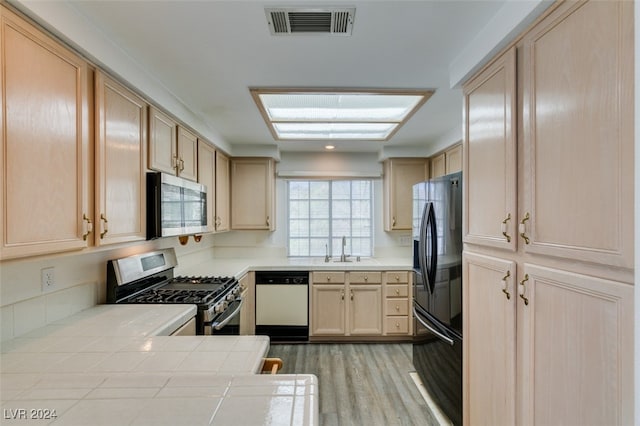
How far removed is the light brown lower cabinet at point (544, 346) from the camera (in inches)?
33.9

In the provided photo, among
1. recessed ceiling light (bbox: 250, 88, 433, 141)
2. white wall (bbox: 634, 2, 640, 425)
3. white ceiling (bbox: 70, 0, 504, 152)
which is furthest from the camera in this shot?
recessed ceiling light (bbox: 250, 88, 433, 141)

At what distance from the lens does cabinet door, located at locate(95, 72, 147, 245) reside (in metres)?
1.47

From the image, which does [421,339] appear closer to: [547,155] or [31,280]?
[547,155]

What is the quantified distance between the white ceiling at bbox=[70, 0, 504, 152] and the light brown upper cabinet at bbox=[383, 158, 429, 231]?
153cm

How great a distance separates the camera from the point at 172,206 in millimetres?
2121

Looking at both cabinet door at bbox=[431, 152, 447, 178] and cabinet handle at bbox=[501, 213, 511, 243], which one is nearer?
cabinet handle at bbox=[501, 213, 511, 243]

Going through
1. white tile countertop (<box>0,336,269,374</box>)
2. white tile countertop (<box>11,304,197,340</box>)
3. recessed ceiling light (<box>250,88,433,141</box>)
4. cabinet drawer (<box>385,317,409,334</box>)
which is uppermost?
recessed ceiling light (<box>250,88,433,141</box>)

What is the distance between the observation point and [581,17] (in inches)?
37.5

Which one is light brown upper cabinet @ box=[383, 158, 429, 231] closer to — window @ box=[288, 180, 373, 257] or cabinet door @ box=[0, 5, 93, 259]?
window @ box=[288, 180, 373, 257]

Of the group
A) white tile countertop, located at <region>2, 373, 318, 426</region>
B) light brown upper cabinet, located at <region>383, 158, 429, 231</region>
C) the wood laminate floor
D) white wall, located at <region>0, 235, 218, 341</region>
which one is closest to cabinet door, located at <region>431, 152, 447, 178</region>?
light brown upper cabinet, located at <region>383, 158, 429, 231</region>

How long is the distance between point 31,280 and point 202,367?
1068 millimetres

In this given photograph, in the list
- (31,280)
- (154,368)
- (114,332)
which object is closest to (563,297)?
(154,368)

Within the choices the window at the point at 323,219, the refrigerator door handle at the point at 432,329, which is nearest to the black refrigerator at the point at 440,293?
the refrigerator door handle at the point at 432,329

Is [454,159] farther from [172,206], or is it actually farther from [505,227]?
[172,206]
